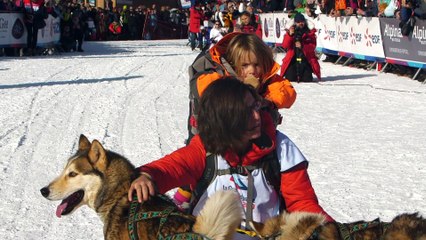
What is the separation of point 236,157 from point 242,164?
0.15ft

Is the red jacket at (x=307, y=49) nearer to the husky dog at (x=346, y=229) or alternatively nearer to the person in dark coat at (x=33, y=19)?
the person in dark coat at (x=33, y=19)

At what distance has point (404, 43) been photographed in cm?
1370

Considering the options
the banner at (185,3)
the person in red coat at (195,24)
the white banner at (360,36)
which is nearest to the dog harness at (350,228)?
the white banner at (360,36)

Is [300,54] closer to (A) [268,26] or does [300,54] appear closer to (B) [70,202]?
(A) [268,26]

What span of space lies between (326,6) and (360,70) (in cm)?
349

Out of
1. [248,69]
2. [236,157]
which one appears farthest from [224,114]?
[248,69]

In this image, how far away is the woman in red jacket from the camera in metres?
2.68

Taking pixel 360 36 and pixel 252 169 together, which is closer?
pixel 252 169

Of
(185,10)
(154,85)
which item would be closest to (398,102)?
(154,85)

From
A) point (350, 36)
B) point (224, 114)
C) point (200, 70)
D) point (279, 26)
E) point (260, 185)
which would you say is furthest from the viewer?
point (279, 26)

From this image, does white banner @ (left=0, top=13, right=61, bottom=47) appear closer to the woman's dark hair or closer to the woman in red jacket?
the woman in red jacket

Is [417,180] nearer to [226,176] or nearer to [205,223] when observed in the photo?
[226,176]

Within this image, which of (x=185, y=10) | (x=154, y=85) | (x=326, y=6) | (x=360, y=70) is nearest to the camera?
(x=154, y=85)

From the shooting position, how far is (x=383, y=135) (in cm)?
812
